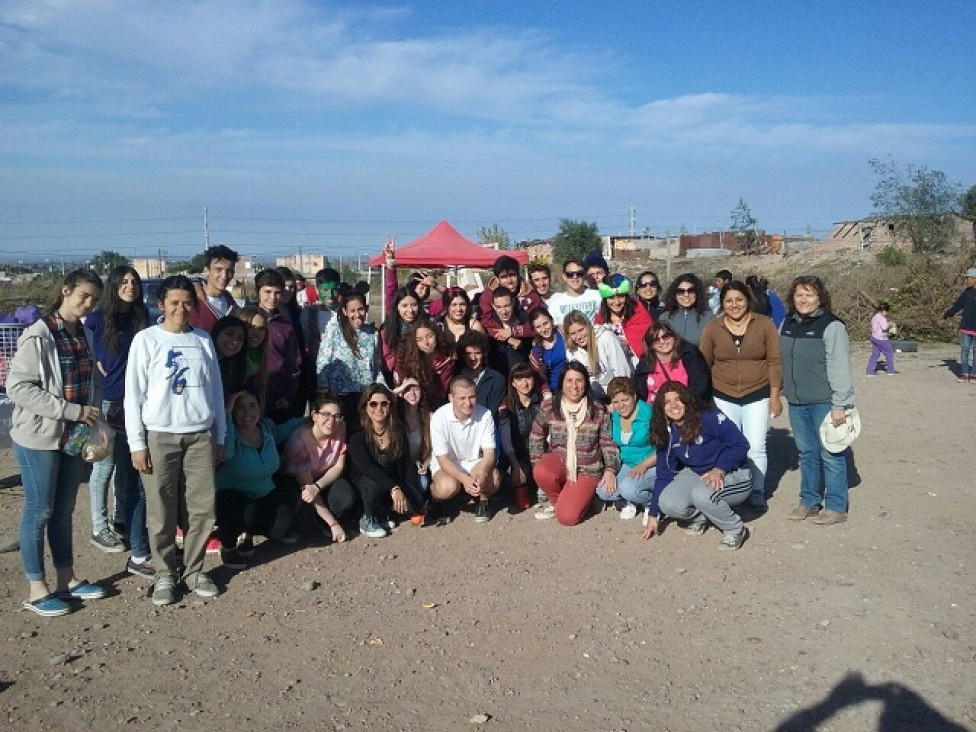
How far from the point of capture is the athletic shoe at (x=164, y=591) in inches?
192

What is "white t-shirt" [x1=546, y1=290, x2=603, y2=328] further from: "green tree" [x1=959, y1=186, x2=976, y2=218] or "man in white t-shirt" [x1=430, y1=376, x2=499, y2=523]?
"green tree" [x1=959, y1=186, x2=976, y2=218]

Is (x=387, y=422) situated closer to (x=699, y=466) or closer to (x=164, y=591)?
(x=164, y=591)

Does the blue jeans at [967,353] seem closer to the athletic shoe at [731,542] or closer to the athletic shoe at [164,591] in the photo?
the athletic shoe at [731,542]

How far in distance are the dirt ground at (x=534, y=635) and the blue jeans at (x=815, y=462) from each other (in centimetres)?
24

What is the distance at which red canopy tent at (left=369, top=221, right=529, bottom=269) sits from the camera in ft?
55.4

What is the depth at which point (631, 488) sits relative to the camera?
6309mm

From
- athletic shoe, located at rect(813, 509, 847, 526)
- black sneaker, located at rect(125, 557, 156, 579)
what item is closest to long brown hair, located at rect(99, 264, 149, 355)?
black sneaker, located at rect(125, 557, 156, 579)

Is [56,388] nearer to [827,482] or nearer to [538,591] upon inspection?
[538,591]

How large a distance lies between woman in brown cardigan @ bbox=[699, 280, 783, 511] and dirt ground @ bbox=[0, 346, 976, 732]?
0.71 metres

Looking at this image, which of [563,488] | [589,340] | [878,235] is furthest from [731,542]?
[878,235]

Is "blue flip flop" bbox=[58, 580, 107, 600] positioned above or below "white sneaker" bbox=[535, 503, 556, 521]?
above

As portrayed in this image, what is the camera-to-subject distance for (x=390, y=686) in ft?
13.1

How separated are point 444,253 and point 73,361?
12.7 meters

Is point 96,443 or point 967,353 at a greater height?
point 96,443
